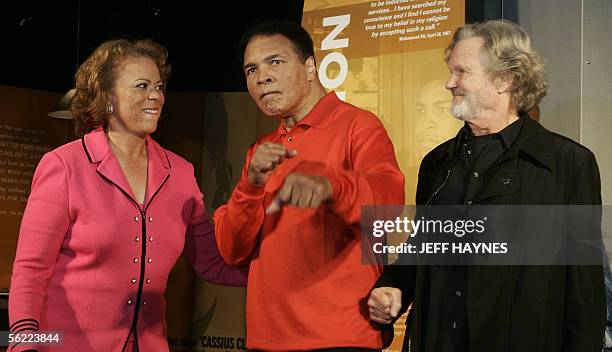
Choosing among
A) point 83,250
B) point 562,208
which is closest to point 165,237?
point 83,250

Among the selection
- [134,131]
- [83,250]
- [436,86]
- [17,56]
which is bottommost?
[83,250]

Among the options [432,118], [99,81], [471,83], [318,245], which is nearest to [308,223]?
[318,245]

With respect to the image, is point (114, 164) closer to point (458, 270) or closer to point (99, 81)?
point (99, 81)

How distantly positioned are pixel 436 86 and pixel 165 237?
3.36 ft

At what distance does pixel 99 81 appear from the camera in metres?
2.41

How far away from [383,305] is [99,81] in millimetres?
994

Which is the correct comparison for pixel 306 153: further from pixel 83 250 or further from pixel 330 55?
pixel 330 55

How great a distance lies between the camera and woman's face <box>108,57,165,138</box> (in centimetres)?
241

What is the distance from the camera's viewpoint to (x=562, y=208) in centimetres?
191

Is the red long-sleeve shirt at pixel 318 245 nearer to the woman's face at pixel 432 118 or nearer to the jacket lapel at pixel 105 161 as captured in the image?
the jacket lapel at pixel 105 161

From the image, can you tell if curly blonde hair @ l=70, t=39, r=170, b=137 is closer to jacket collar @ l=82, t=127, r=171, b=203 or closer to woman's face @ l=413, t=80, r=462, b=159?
jacket collar @ l=82, t=127, r=171, b=203

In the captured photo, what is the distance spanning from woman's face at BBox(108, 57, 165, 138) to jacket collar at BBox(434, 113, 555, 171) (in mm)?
947

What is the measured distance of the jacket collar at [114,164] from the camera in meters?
2.34

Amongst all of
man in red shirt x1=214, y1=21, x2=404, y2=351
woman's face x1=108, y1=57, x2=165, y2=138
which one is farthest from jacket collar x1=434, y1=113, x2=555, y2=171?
woman's face x1=108, y1=57, x2=165, y2=138
